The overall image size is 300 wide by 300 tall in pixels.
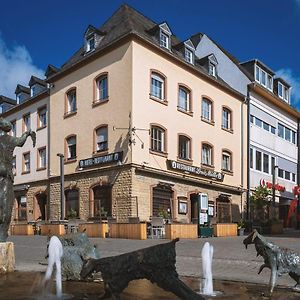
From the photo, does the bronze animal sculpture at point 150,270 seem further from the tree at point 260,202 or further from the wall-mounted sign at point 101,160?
the tree at point 260,202

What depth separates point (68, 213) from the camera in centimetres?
2881

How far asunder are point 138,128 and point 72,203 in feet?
23.1

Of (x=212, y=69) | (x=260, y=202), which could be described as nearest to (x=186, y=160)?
(x=260, y=202)

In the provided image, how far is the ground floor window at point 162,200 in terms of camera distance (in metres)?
26.5

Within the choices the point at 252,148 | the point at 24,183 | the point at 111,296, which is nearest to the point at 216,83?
the point at 252,148

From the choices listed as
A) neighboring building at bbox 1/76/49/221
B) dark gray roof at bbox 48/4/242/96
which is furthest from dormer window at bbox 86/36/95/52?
neighboring building at bbox 1/76/49/221

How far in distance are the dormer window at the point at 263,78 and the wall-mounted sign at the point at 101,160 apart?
17.9m

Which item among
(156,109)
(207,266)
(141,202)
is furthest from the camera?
(156,109)

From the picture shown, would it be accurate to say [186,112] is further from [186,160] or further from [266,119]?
[266,119]

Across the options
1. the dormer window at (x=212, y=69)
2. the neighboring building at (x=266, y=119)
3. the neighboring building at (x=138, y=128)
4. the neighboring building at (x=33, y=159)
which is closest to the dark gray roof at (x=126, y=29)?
the neighboring building at (x=138, y=128)

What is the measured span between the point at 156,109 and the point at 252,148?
480 inches

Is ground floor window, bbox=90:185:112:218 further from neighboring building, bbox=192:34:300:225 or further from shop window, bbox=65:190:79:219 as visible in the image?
neighboring building, bbox=192:34:300:225

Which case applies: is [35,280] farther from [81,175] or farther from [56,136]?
[56,136]

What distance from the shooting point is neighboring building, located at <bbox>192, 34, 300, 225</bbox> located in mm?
36906
